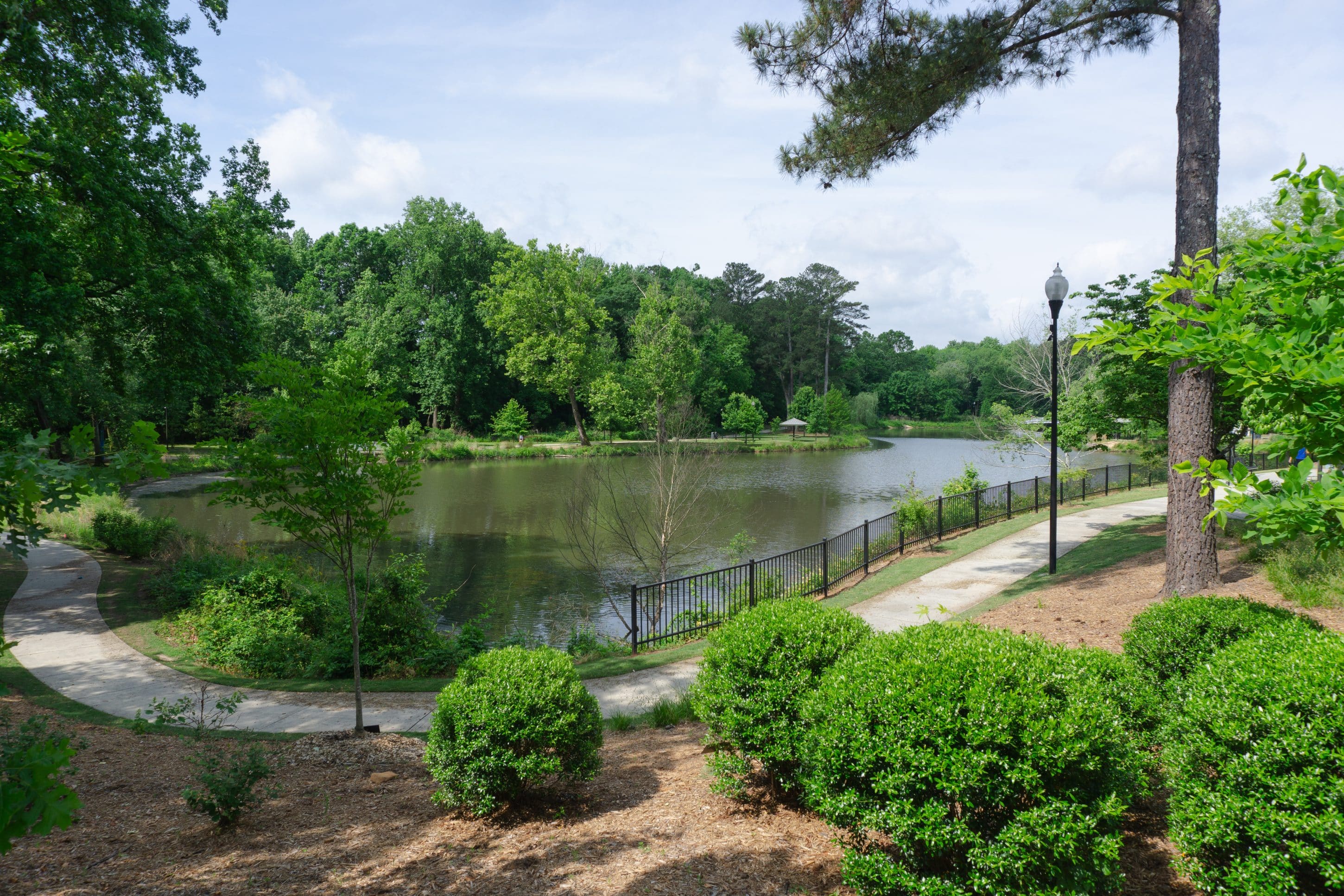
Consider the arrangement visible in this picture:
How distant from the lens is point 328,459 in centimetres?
670

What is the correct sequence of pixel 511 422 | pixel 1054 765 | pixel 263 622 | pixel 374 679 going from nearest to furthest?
pixel 1054 765 < pixel 374 679 < pixel 263 622 < pixel 511 422

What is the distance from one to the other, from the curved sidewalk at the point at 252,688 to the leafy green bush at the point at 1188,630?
3.68 m

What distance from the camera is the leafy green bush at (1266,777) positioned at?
2795mm

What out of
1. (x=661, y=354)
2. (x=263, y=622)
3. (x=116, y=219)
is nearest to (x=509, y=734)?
(x=263, y=622)

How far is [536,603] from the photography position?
14.3 meters

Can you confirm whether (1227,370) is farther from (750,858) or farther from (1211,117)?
(1211,117)

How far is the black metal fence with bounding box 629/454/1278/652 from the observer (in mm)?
11344

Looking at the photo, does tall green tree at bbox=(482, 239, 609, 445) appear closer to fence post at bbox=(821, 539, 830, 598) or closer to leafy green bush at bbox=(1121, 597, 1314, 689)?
fence post at bbox=(821, 539, 830, 598)

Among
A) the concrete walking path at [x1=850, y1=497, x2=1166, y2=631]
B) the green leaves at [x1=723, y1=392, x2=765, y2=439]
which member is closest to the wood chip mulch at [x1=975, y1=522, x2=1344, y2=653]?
the concrete walking path at [x1=850, y1=497, x2=1166, y2=631]

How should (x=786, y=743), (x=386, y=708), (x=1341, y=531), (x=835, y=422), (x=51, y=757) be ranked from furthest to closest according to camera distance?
(x=835, y=422), (x=386, y=708), (x=786, y=743), (x=1341, y=531), (x=51, y=757)

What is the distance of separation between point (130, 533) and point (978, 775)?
18772 millimetres

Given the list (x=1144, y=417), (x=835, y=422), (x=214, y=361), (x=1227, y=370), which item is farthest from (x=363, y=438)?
(x=835, y=422)

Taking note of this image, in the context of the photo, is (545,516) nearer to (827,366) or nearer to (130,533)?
(130,533)

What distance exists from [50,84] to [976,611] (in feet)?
55.8
